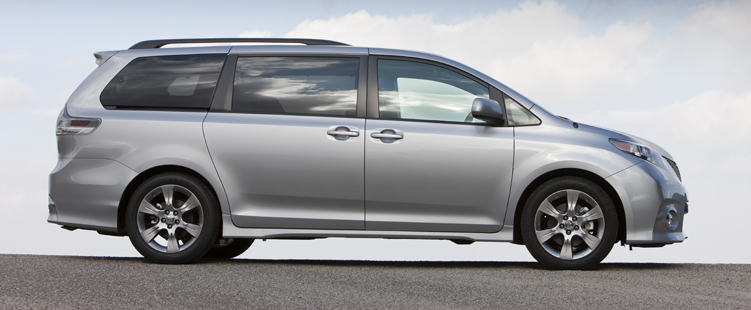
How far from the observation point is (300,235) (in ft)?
22.3

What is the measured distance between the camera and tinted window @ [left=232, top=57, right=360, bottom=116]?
6.82 metres

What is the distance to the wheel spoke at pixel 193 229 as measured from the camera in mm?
6848

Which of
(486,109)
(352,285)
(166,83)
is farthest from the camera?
(166,83)

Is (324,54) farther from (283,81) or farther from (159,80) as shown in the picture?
(159,80)

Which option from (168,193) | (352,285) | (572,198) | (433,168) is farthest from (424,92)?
(168,193)

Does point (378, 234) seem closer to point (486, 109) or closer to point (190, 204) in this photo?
point (486, 109)

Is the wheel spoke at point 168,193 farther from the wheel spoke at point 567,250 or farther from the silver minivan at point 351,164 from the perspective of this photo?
the wheel spoke at point 567,250

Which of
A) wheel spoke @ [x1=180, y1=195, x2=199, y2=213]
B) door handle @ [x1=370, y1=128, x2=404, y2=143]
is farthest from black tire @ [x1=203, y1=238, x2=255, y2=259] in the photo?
door handle @ [x1=370, y1=128, x2=404, y2=143]

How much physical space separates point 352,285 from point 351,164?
1.28 meters

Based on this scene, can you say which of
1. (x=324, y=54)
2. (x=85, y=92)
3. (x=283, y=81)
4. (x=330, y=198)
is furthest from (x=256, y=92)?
(x=85, y=92)

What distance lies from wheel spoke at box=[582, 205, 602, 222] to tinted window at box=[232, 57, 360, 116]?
2.18 meters

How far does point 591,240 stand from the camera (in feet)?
22.1

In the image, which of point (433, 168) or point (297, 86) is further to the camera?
point (297, 86)

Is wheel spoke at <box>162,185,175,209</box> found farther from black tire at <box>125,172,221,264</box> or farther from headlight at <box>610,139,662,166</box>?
headlight at <box>610,139,662,166</box>
